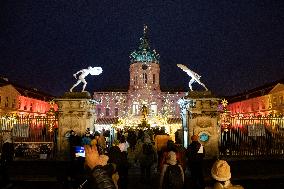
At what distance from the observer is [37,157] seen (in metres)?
18.9

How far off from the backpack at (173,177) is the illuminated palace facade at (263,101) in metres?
50.3

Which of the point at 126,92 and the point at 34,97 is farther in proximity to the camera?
the point at 126,92

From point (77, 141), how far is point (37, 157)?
11.7ft

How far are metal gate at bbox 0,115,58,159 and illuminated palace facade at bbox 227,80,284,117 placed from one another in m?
42.0

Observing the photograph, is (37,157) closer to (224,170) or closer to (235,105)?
(224,170)

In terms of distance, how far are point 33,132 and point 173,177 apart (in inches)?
497

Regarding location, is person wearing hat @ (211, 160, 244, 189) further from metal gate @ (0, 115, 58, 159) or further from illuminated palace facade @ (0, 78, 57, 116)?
illuminated palace facade @ (0, 78, 57, 116)

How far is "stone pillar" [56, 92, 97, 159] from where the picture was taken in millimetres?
18156

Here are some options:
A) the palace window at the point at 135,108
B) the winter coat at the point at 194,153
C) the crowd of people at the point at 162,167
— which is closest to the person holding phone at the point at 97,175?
the crowd of people at the point at 162,167

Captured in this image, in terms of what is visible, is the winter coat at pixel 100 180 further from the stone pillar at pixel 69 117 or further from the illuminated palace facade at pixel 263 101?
the illuminated palace facade at pixel 263 101

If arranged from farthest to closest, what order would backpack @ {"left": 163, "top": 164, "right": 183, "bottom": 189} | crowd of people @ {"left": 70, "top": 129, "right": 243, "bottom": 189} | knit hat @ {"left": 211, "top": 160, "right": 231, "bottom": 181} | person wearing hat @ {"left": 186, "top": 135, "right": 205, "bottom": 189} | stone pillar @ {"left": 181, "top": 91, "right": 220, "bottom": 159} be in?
stone pillar @ {"left": 181, "top": 91, "right": 220, "bottom": 159} < person wearing hat @ {"left": 186, "top": 135, "right": 205, "bottom": 189} < backpack @ {"left": 163, "top": 164, "right": 183, "bottom": 189} < knit hat @ {"left": 211, "top": 160, "right": 231, "bottom": 181} < crowd of people @ {"left": 70, "top": 129, "right": 243, "bottom": 189}

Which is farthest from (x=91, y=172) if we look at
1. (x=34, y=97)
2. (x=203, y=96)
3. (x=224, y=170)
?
(x=34, y=97)

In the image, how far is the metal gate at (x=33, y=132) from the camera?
1827 cm

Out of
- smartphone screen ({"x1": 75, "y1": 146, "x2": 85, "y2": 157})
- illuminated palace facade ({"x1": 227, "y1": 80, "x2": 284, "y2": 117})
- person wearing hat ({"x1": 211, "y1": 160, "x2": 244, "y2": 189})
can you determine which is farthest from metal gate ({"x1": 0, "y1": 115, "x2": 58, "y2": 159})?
illuminated palace facade ({"x1": 227, "y1": 80, "x2": 284, "y2": 117})
